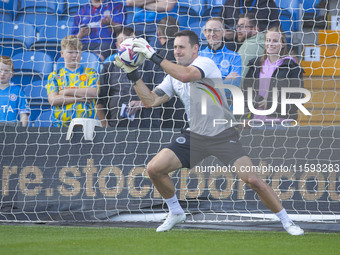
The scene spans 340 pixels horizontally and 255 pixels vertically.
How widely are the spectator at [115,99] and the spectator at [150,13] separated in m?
0.78

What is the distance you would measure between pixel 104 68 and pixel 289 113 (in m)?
2.41

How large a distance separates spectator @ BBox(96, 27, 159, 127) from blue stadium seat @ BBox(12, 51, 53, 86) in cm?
142

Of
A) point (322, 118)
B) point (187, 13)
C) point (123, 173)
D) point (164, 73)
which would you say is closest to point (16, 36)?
point (187, 13)

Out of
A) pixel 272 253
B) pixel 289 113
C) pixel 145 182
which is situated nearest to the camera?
pixel 272 253

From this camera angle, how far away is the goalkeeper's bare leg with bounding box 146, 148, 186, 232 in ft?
20.4

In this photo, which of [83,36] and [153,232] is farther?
[83,36]

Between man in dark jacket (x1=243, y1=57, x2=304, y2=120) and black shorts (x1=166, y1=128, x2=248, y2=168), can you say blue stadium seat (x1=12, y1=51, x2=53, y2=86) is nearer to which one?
man in dark jacket (x1=243, y1=57, x2=304, y2=120)

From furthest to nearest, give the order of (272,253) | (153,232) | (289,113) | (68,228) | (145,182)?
1. (289,113)
2. (145,182)
3. (68,228)
4. (153,232)
5. (272,253)

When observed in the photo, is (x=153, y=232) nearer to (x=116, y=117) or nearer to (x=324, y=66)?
(x=116, y=117)

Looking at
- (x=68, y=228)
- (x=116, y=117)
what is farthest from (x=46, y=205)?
(x=116, y=117)

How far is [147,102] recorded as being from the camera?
6.55 meters

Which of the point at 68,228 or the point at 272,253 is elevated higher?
the point at 272,253

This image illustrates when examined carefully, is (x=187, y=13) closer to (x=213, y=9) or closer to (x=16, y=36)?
(x=213, y=9)

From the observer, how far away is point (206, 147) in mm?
6301
